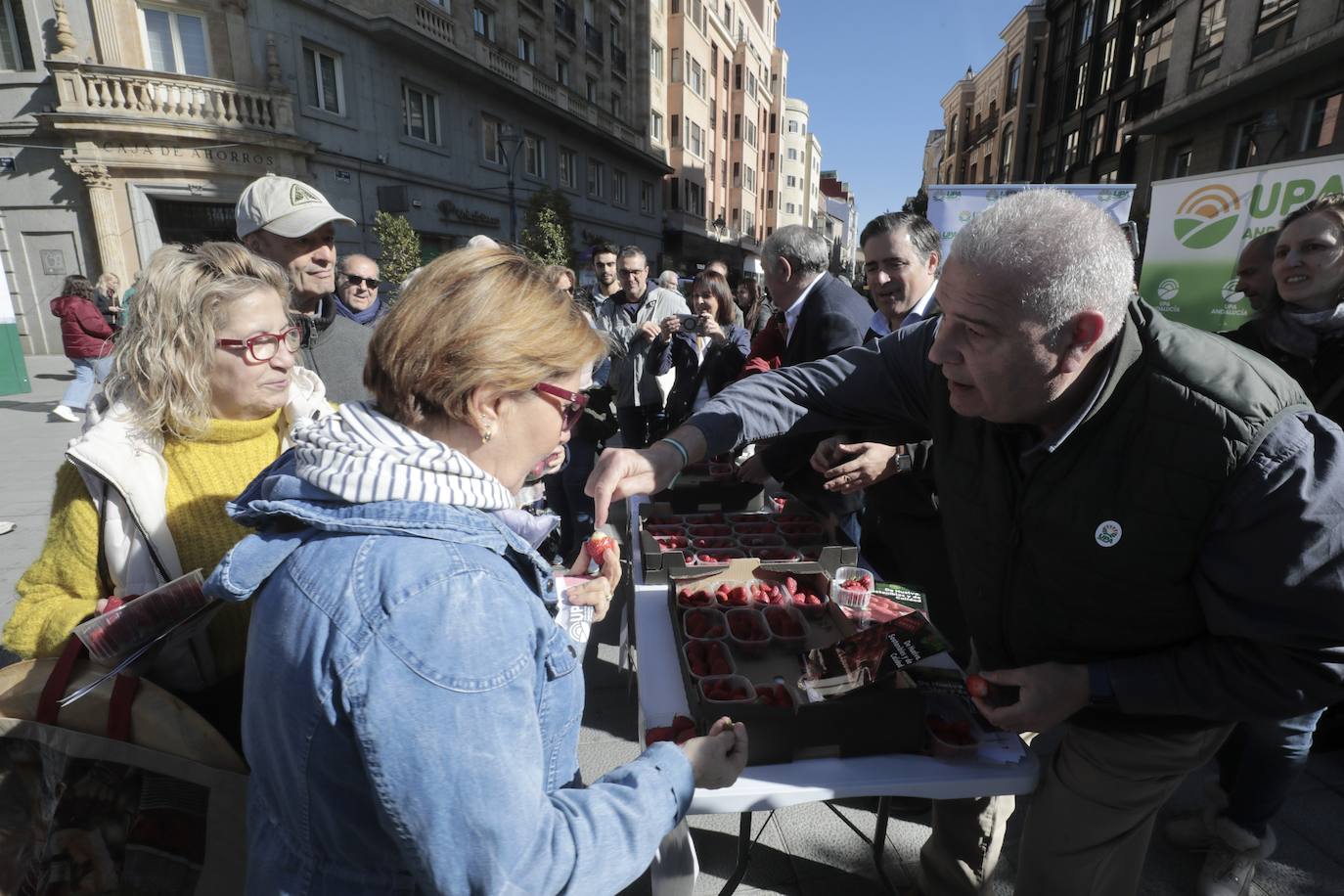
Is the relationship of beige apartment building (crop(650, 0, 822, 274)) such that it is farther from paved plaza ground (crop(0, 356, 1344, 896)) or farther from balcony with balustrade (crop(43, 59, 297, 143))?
paved plaza ground (crop(0, 356, 1344, 896))

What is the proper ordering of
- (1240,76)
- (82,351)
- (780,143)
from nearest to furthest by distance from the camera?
(82,351)
(1240,76)
(780,143)

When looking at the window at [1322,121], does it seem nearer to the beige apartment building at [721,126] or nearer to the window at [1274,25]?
the window at [1274,25]

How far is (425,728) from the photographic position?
0.85 meters

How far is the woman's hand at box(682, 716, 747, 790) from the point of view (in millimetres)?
1308

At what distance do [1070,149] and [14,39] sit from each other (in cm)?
3545

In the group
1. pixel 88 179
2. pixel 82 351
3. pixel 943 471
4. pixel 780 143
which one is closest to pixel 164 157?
pixel 88 179

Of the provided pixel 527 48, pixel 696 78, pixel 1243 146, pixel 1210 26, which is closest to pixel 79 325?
pixel 527 48

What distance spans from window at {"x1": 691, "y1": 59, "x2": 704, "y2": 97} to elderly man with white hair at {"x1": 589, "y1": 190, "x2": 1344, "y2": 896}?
38023 millimetres

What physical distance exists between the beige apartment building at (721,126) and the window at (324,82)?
16.3m

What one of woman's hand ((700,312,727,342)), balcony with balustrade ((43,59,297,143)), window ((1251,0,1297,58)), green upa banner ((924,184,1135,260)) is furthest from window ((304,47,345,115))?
window ((1251,0,1297,58))

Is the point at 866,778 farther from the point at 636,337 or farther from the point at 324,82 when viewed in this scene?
the point at 324,82

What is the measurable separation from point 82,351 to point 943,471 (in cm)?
1120

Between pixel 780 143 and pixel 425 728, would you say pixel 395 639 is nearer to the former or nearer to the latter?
pixel 425 728

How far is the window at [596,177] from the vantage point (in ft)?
84.2
